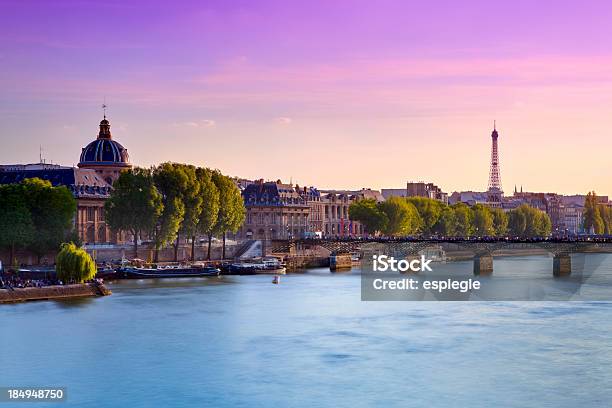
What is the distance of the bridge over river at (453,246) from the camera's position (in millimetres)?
92062

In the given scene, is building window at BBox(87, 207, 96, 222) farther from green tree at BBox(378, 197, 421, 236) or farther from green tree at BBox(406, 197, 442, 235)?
green tree at BBox(406, 197, 442, 235)

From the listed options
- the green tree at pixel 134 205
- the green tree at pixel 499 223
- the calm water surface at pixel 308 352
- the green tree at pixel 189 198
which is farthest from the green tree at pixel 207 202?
the green tree at pixel 499 223

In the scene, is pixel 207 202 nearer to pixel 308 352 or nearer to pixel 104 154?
pixel 104 154

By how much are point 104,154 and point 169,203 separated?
2534cm

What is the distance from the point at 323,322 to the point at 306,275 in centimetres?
3738

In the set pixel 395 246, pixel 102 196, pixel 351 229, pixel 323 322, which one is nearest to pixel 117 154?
pixel 102 196

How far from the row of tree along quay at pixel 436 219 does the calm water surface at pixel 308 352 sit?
61972mm

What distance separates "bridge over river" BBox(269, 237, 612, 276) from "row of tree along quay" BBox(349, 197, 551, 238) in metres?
5.69

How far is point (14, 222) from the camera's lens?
248ft

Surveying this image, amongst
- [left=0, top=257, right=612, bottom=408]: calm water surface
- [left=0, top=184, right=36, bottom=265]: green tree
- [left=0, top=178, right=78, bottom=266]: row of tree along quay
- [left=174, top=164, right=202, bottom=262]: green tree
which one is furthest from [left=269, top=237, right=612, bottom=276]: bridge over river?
[left=0, top=184, right=36, bottom=265]: green tree

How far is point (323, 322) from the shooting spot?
55000 millimetres

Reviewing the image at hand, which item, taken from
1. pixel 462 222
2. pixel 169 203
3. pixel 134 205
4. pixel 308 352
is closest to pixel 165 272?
pixel 134 205

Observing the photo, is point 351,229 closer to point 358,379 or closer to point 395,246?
point 395,246

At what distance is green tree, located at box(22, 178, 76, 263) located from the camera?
78.5 metres
